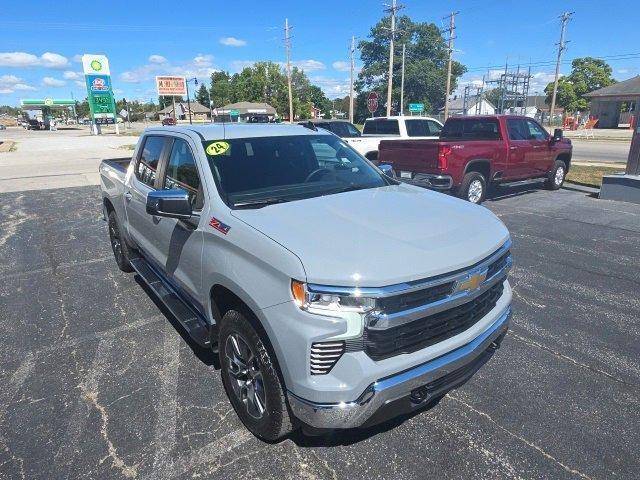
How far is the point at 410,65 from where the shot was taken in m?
76.9

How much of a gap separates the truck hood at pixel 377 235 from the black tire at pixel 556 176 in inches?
386

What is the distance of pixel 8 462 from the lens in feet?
8.31

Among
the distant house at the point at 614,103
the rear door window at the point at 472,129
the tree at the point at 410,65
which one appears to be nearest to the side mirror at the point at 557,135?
the rear door window at the point at 472,129

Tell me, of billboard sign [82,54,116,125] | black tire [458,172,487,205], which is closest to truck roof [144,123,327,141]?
black tire [458,172,487,205]

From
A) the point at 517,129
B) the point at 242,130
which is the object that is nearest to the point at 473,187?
the point at 517,129

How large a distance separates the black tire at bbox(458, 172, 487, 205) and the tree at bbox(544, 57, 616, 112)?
240 feet

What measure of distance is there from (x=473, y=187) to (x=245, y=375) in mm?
8122

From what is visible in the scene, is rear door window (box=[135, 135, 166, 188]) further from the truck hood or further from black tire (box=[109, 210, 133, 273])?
the truck hood

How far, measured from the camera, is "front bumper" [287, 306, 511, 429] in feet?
7.00

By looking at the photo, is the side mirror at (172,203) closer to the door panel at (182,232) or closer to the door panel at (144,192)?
the door panel at (182,232)

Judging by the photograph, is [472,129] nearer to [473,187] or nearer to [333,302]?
[473,187]

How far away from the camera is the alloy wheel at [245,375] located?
8.43 feet

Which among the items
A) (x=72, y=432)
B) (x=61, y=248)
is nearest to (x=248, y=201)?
(x=72, y=432)

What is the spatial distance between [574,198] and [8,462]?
37.9 ft
